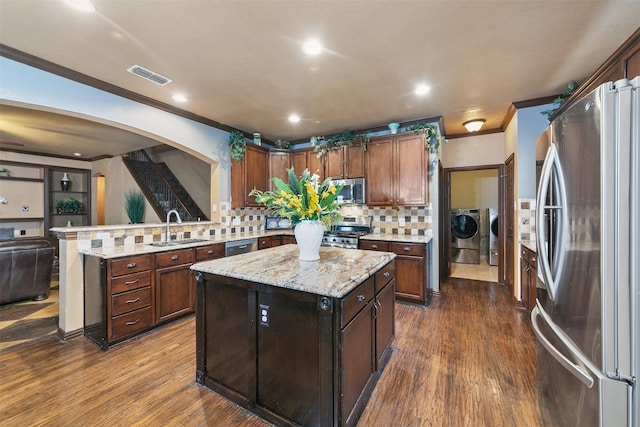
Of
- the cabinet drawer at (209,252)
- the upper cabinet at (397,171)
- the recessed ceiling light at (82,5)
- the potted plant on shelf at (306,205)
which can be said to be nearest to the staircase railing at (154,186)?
the cabinet drawer at (209,252)

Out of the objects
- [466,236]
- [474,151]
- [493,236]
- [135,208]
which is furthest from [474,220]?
[135,208]

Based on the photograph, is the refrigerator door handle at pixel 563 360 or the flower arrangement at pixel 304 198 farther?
the flower arrangement at pixel 304 198

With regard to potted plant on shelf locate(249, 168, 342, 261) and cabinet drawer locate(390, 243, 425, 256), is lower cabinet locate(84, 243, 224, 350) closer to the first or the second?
potted plant on shelf locate(249, 168, 342, 261)

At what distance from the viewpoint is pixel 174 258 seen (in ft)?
9.91

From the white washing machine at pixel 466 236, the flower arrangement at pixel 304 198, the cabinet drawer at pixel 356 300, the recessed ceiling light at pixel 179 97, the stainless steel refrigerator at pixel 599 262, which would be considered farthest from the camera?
the white washing machine at pixel 466 236

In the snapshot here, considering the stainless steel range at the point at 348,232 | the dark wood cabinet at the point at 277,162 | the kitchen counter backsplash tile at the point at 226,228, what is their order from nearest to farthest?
the kitchen counter backsplash tile at the point at 226,228
the stainless steel range at the point at 348,232
the dark wood cabinet at the point at 277,162

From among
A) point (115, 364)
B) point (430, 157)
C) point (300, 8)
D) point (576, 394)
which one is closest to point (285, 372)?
point (576, 394)

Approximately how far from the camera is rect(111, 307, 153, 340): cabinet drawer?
8.32 feet

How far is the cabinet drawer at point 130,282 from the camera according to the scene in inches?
100

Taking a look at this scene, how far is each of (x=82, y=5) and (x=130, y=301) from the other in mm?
2486

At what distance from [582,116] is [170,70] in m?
3.18

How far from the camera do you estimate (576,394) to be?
1135 millimetres

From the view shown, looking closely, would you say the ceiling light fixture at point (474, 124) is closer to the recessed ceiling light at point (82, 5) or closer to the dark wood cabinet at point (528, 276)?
the dark wood cabinet at point (528, 276)

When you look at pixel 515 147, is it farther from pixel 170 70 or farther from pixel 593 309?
pixel 170 70
